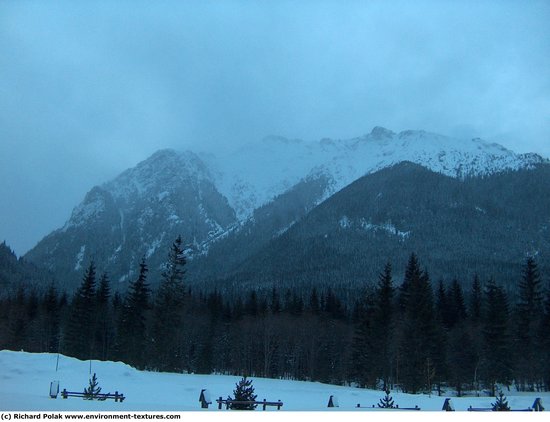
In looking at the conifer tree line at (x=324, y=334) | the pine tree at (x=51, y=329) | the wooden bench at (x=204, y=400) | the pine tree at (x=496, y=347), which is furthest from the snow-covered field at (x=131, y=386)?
the pine tree at (x=51, y=329)

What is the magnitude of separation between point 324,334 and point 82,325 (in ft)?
92.8

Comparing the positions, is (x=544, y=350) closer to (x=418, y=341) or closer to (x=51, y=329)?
(x=418, y=341)

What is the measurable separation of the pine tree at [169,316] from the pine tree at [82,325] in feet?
36.1

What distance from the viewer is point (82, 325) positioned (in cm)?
5997

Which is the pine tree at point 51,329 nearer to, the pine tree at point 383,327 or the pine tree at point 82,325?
the pine tree at point 82,325

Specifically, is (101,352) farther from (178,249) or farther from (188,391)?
(188,391)

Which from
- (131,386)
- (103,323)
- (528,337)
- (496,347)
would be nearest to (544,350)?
(528,337)

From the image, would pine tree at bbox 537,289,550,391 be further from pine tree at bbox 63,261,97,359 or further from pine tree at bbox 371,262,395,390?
pine tree at bbox 63,261,97,359

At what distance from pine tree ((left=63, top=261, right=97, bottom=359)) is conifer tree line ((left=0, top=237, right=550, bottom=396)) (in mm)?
115

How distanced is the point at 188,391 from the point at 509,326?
38.4m

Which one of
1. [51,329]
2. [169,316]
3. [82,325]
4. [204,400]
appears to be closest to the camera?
[204,400]

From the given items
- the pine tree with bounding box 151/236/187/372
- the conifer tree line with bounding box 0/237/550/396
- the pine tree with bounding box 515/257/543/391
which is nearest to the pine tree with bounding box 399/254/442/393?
the conifer tree line with bounding box 0/237/550/396

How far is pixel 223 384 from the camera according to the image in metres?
38.6

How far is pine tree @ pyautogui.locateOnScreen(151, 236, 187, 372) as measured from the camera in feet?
167
